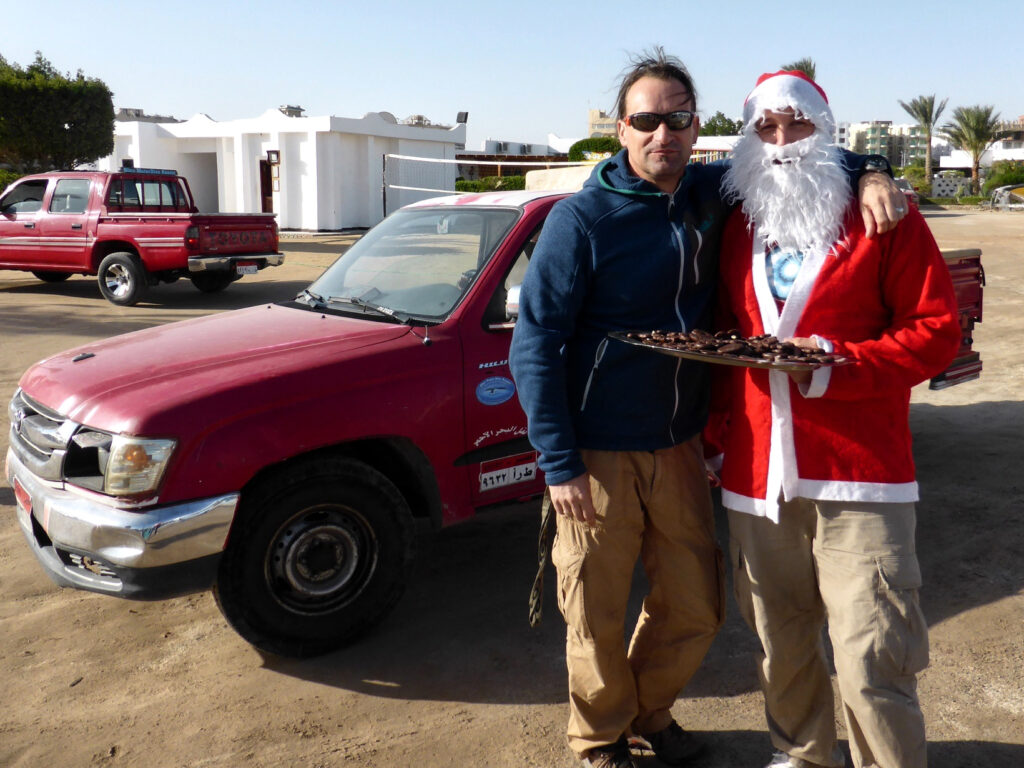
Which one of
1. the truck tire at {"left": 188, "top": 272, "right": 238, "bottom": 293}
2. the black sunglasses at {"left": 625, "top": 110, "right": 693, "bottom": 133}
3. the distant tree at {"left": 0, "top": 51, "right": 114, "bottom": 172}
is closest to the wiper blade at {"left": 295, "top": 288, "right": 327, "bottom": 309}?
the black sunglasses at {"left": 625, "top": 110, "right": 693, "bottom": 133}

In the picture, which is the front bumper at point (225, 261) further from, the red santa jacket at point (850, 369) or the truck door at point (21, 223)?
the red santa jacket at point (850, 369)

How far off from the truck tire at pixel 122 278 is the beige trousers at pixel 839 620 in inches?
499

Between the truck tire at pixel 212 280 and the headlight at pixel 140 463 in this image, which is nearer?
the headlight at pixel 140 463

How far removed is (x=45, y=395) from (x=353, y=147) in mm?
24822

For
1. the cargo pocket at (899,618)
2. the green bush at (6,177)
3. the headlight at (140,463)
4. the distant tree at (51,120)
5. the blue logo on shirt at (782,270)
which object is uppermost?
the distant tree at (51,120)

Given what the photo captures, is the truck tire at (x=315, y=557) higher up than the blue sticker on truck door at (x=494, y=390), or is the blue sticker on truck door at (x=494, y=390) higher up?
the blue sticker on truck door at (x=494, y=390)

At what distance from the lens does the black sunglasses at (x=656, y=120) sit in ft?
8.52

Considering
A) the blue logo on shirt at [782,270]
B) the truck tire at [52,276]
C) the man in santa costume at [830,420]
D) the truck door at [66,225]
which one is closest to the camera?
the man in santa costume at [830,420]

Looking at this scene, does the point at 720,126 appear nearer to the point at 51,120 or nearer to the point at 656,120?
the point at 51,120

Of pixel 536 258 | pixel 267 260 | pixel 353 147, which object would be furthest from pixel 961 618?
pixel 353 147

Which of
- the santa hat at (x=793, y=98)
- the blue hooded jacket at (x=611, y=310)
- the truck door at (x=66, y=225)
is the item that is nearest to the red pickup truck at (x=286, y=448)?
the blue hooded jacket at (x=611, y=310)

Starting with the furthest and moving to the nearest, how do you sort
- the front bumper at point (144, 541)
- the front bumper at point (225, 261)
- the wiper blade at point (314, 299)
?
the front bumper at point (225, 261), the wiper blade at point (314, 299), the front bumper at point (144, 541)

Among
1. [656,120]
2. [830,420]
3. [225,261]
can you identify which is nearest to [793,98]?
[656,120]

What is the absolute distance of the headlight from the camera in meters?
3.21
